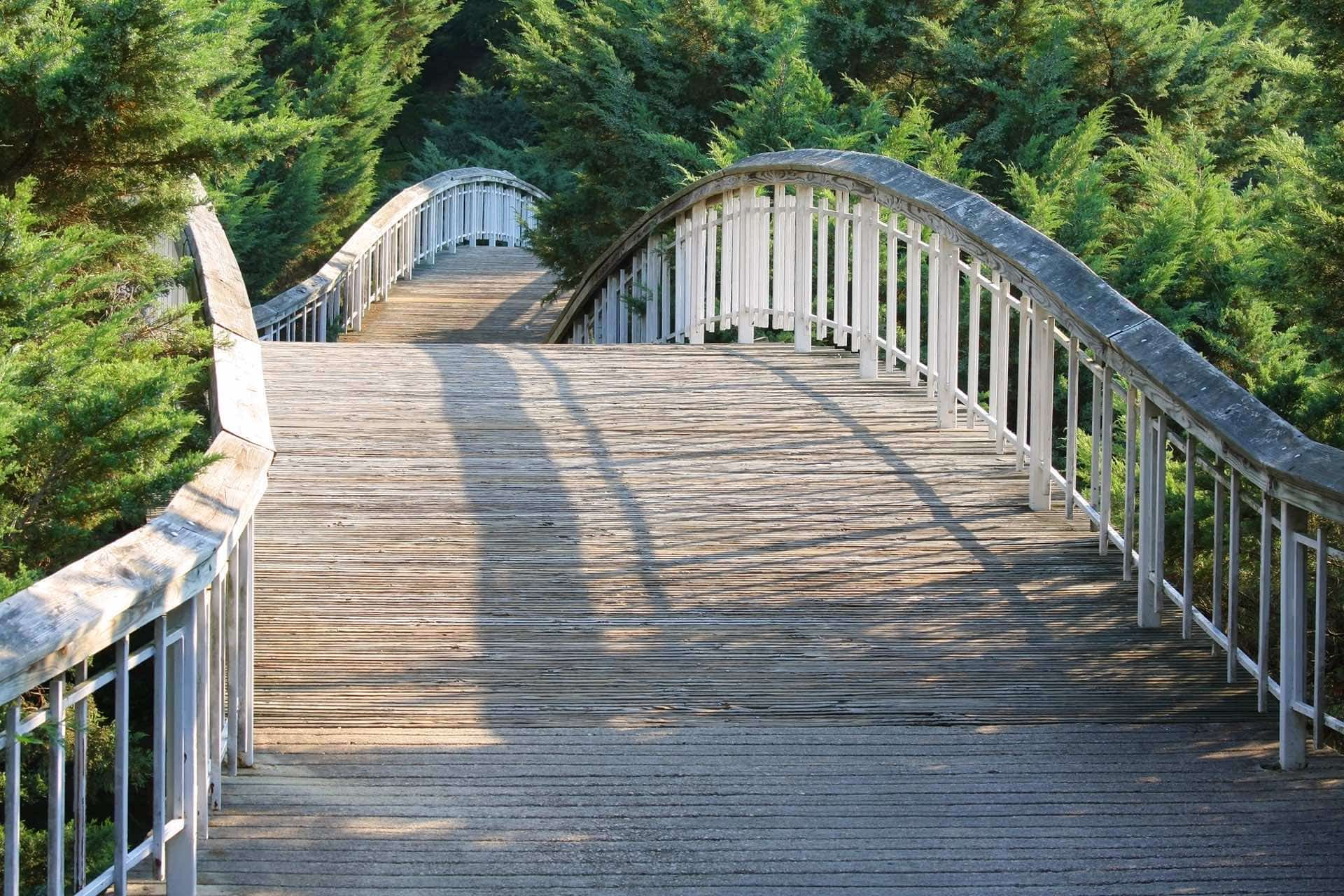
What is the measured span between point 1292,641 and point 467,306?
63.4 ft

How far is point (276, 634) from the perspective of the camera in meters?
5.59

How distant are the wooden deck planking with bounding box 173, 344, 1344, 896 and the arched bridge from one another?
0.05ft

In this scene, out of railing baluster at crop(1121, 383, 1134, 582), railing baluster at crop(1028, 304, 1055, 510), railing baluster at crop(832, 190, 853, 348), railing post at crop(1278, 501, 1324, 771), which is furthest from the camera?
railing baluster at crop(832, 190, 853, 348)

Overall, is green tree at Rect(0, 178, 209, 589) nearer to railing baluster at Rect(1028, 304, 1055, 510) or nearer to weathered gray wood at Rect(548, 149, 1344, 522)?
weathered gray wood at Rect(548, 149, 1344, 522)

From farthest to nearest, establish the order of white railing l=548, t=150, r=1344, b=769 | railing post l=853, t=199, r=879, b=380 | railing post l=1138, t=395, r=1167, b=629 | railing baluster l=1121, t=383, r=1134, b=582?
railing post l=853, t=199, r=879, b=380 < railing baluster l=1121, t=383, r=1134, b=582 < railing post l=1138, t=395, r=1167, b=629 < white railing l=548, t=150, r=1344, b=769

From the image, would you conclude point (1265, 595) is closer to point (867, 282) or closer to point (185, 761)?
point (185, 761)

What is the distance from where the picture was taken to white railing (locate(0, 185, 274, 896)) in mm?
3129

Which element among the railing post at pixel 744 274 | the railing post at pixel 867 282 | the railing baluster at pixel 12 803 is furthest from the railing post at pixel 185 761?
the railing post at pixel 744 274

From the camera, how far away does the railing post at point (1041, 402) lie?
22.2 feet

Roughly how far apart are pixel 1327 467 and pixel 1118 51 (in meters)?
11.3

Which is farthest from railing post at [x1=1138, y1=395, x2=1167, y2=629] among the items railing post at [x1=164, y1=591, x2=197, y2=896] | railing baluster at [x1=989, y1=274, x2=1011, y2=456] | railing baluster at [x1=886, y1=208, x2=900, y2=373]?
railing post at [x1=164, y1=591, x2=197, y2=896]

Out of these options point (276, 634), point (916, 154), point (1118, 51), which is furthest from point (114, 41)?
point (1118, 51)

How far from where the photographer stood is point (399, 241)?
965 inches

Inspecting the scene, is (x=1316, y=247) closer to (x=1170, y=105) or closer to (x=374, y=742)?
(x=374, y=742)
